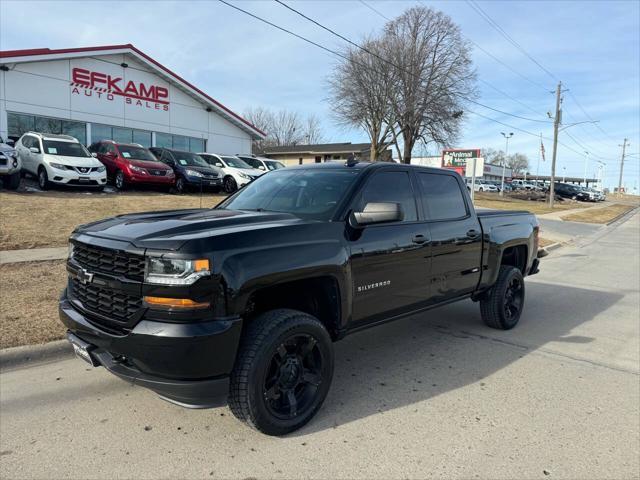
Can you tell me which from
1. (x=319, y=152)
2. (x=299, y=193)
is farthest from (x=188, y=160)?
(x=319, y=152)

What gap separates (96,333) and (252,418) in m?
1.12

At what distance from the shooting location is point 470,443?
3.12m

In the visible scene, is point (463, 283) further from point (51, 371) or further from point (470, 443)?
point (51, 371)

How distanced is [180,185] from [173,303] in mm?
15288

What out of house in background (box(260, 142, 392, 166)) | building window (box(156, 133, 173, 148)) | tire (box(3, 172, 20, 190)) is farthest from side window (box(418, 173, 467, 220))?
house in background (box(260, 142, 392, 166))

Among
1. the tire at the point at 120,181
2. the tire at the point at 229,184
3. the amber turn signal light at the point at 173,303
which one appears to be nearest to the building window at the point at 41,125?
the tire at the point at 120,181

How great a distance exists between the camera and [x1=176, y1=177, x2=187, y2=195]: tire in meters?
17.1

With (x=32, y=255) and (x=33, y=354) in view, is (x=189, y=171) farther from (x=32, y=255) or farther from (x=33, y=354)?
(x=33, y=354)

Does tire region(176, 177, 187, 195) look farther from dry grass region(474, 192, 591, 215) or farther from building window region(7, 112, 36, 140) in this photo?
dry grass region(474, 192, 591, 215)

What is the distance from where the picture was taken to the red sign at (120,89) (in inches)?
870

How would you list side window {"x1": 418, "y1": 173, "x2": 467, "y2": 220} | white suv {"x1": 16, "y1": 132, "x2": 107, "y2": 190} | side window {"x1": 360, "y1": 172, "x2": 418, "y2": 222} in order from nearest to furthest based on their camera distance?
side window {"x1": 360, "y1": 172, "x2": 418, "y2": 222}, side window {"x1": 418, "y1": 173, "x2": 467, "y2": 220}, white suv {"x1": 16, "y1": 132, "x2": 107, "y2": 190}

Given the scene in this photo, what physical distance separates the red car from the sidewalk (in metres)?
8.22

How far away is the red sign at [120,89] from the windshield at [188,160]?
777 centimetres

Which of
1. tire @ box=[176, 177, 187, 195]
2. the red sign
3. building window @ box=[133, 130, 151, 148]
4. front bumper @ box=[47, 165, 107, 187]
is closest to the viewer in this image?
front bumper @ box=[47, 165, 107, 187]
